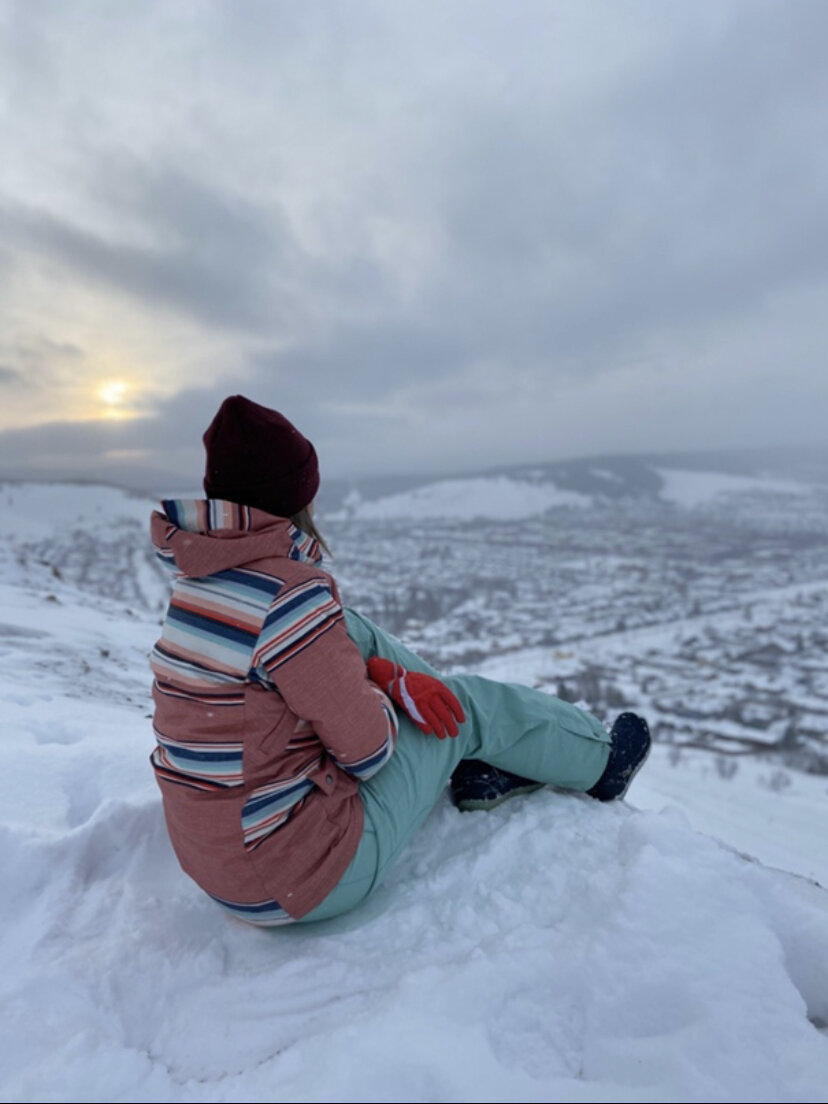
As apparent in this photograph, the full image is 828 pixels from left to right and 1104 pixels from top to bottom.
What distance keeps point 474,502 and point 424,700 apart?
259 feet

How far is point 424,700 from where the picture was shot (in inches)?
66.9

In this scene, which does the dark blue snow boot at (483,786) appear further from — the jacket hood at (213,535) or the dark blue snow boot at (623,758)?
the jacket hood at (213,535)

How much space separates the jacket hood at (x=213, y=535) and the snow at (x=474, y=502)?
7378 cm

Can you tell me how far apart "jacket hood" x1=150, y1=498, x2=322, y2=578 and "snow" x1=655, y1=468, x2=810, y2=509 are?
84586 millimetres

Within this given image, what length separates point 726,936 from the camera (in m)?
1.33

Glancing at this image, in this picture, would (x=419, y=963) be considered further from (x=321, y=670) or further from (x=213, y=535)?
(x=213, y=535)

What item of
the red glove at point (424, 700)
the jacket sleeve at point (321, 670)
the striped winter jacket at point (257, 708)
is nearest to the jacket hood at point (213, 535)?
the striped winter jacket at point (257, 708)

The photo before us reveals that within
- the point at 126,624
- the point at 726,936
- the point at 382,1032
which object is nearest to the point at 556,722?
the point at 726,936

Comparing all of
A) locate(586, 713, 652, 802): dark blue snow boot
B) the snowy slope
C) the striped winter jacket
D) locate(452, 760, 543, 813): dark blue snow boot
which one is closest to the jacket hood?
the striped winter jacket

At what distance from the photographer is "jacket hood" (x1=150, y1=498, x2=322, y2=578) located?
136 cm

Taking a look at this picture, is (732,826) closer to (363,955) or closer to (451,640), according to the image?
(363,955)

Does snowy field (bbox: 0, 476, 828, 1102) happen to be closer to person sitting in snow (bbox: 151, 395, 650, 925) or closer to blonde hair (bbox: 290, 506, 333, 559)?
person sitting in snow (bbox: 151, 395, 650, 925)

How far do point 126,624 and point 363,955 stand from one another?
20.4 feet

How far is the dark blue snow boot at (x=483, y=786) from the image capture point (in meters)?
2.03
